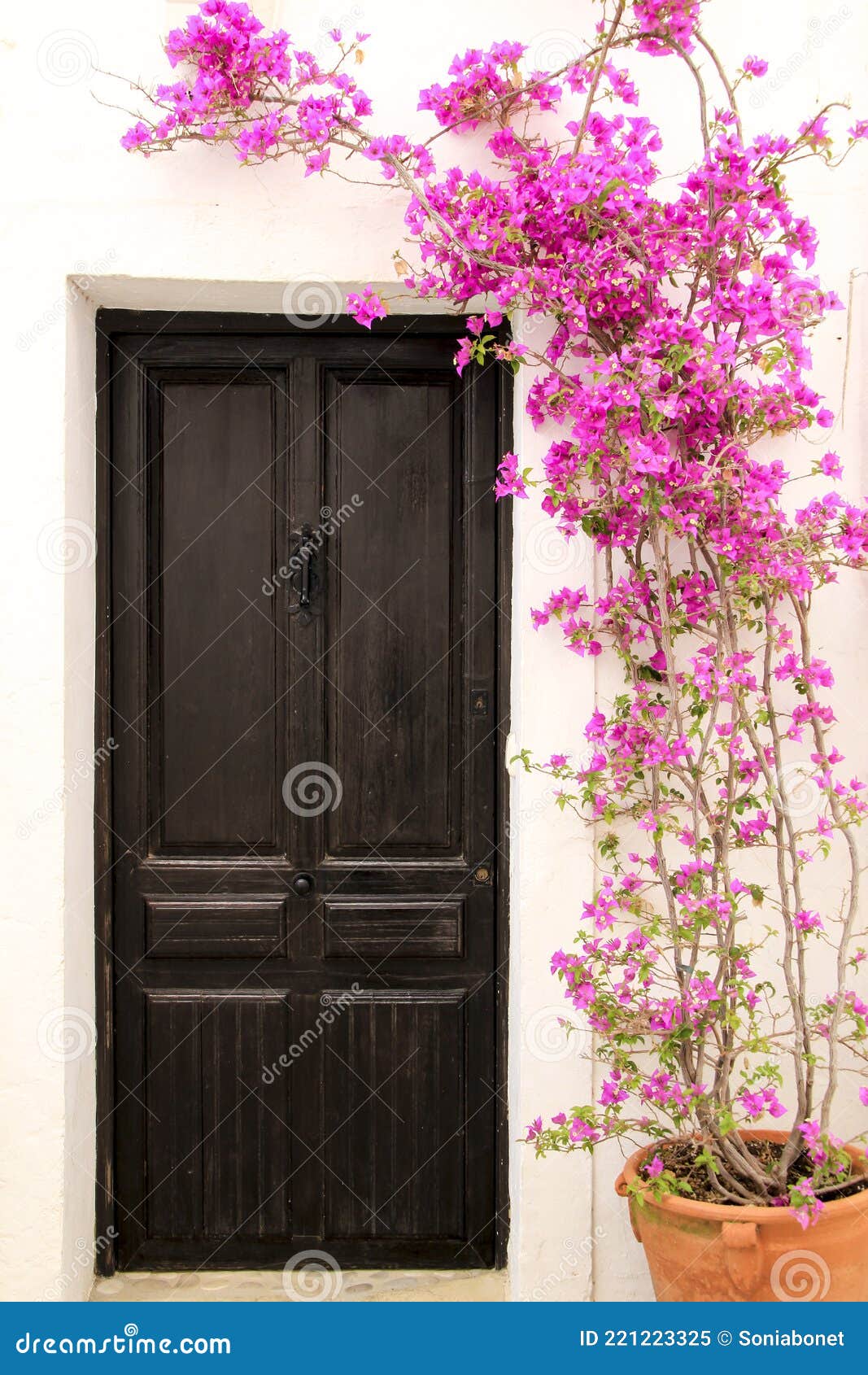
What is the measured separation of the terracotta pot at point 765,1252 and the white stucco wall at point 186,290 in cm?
40

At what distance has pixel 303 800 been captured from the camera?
2.65 meters

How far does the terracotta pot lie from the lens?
2035 mm

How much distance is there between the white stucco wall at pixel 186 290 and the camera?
7.86 ft

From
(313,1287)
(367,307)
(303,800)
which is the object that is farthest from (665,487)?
(313,1287)

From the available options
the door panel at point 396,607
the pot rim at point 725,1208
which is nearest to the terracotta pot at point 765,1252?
the pot rim at point 725,1208

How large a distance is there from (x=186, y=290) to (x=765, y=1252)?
2.42m

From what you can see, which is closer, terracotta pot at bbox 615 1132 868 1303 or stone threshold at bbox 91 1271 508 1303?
terracotta pot at bbox 615 1132 868 1303

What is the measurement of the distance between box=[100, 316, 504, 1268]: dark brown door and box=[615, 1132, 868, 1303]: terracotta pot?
2.16ft

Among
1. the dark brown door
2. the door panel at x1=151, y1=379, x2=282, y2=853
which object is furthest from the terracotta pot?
A: the door panel at x1=151, y1=379, x2=282, y2=853

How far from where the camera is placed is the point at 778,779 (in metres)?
2.20

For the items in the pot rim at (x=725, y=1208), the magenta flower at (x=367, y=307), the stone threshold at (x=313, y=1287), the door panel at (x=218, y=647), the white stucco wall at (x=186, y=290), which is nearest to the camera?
the pot rim at (x=725, y=1208)

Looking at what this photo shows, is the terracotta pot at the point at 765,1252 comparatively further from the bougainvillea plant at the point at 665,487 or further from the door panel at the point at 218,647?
the door panel at the point at 218,647

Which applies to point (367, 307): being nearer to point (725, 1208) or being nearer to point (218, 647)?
point (218, 647)

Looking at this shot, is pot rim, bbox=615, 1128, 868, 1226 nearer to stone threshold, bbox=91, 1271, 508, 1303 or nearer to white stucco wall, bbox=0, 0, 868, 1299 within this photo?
white stucco wall, bbox=0, 0, 868, 1299
